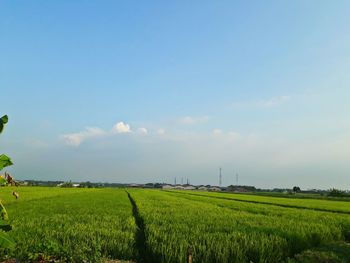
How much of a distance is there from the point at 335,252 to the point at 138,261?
563 cm

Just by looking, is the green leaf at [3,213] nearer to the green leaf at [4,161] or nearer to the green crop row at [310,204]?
the green leaf at [4,161]

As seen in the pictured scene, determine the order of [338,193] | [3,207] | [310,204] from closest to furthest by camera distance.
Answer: [3,207] → [310,204] → [338,193]

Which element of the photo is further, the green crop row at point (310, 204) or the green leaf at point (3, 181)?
the green crop row at point (310, 204)

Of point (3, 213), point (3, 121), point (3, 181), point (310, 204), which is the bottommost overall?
point (310, 204)

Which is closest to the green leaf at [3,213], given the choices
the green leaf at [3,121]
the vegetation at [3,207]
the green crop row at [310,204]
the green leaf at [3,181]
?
the vegetation at [3,207]

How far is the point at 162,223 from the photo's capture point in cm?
1358

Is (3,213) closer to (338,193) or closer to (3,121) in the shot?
(3,121)

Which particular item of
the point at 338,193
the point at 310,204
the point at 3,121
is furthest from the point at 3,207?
the point at 338,193

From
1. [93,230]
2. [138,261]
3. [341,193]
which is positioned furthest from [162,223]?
[341,193]

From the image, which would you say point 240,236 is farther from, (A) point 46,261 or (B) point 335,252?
(A) point 46,261

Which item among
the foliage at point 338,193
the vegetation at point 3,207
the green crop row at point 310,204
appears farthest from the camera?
the foliage at point 338,193

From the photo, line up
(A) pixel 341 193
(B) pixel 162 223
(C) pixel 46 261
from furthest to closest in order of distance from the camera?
(A) pixel 341 193
(B) pixel 162 223
(C) pixel 46 261

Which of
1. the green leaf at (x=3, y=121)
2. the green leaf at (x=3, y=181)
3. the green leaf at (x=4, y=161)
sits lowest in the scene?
the green leaf at (x=3, y=181)

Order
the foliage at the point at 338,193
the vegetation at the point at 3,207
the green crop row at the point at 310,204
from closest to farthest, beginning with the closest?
the vegetation at the point at 3,207 → the green crop row at the point at 310,204 → the foliage at the point at 338,193
